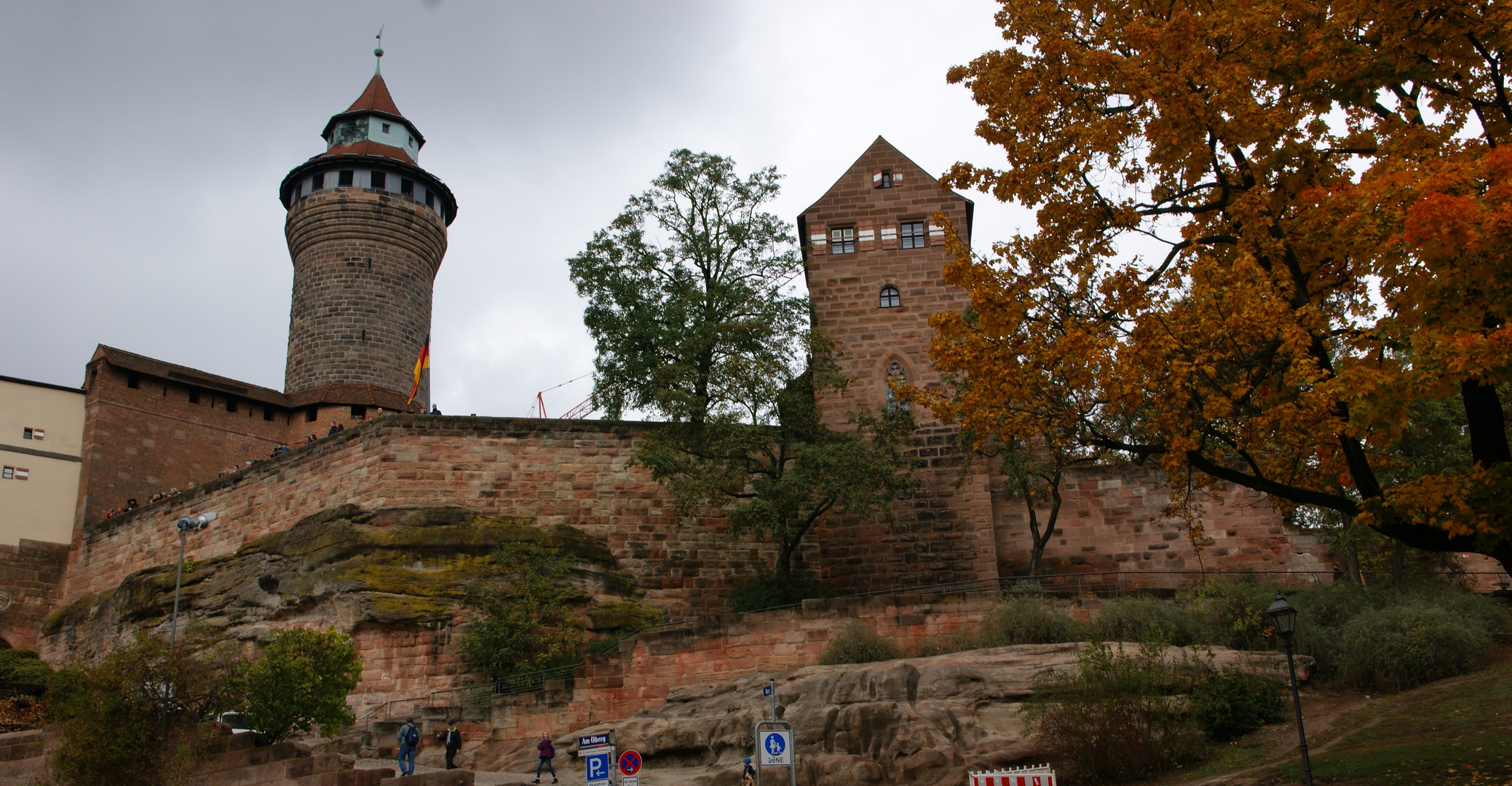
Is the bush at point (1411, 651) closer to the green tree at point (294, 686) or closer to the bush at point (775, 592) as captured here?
the bush at point (775, 592)

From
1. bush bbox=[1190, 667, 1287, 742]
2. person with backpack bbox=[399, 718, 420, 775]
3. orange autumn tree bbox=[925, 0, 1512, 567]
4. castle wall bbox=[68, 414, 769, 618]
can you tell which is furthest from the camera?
castle wall bbox=[68, 414, 769, 618]

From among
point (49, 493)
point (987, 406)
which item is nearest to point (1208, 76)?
point (987, 406)

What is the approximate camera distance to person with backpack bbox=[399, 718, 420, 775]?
16891 mm

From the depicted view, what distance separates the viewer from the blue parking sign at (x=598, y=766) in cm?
1142

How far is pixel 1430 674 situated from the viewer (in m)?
15.5

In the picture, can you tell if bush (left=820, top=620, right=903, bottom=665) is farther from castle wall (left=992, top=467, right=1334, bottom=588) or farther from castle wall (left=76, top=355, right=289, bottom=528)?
castle wall (left=76, top=355, right=289, bottom=528)

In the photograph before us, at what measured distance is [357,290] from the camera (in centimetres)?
3797

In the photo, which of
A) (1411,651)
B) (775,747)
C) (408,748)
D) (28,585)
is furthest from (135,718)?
(28,585)

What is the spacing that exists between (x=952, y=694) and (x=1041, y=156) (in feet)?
25.4

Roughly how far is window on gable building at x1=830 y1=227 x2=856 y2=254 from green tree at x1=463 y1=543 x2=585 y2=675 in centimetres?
976

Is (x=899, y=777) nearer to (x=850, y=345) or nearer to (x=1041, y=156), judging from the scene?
(x=1041, y=156)

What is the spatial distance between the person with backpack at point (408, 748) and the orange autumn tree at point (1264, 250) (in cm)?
971

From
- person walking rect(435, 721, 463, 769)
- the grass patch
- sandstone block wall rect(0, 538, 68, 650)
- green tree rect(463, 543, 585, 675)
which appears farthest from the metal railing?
sandstone block wall rect(0, 538, 68, 650)

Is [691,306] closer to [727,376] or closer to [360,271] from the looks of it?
[727,376]
